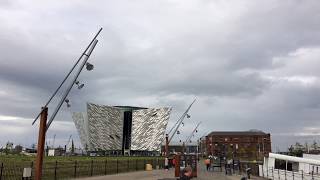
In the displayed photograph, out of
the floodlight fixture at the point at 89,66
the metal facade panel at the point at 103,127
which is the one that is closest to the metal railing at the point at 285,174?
the floodlight fixture at the point at 89,66

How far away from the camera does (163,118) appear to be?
199750 millimetres

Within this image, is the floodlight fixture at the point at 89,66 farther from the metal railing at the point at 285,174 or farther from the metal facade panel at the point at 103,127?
the metal facade panel at the point at 103,127

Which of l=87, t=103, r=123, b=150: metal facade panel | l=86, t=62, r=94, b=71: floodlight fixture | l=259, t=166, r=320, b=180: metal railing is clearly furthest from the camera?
l=87, t=103, r=123, b=150: metal facade panel

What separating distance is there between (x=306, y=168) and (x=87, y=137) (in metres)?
151

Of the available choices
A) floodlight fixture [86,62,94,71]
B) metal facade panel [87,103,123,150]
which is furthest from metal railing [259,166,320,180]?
metal facade panel [87,103,123,150]

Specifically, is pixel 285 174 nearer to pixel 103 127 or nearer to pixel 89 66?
pixel 89 66

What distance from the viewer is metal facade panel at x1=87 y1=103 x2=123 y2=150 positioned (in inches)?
7456

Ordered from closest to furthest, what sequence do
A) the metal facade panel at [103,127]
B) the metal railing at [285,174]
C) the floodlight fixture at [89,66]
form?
1. the floodlight fixture at [89,66]
2. the metal railing at [285,174]
3. the metal facade panel at [103,127]

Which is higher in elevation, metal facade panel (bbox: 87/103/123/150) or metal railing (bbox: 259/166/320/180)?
metal facade panel (bbox: 87/103/123/150)

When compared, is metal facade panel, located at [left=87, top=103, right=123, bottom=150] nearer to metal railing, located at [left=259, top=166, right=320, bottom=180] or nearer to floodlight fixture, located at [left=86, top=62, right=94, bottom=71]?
metal railing, located at [left=259, top=166, right=320, bottom=180]

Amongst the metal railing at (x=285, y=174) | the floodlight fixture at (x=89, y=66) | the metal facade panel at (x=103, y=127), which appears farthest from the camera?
the metal facade panel at (x=103, y=127)

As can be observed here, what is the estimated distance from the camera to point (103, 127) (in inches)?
7633

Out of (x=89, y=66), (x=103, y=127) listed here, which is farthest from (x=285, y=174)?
(x=103, y=127)

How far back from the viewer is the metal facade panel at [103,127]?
7456 inches
